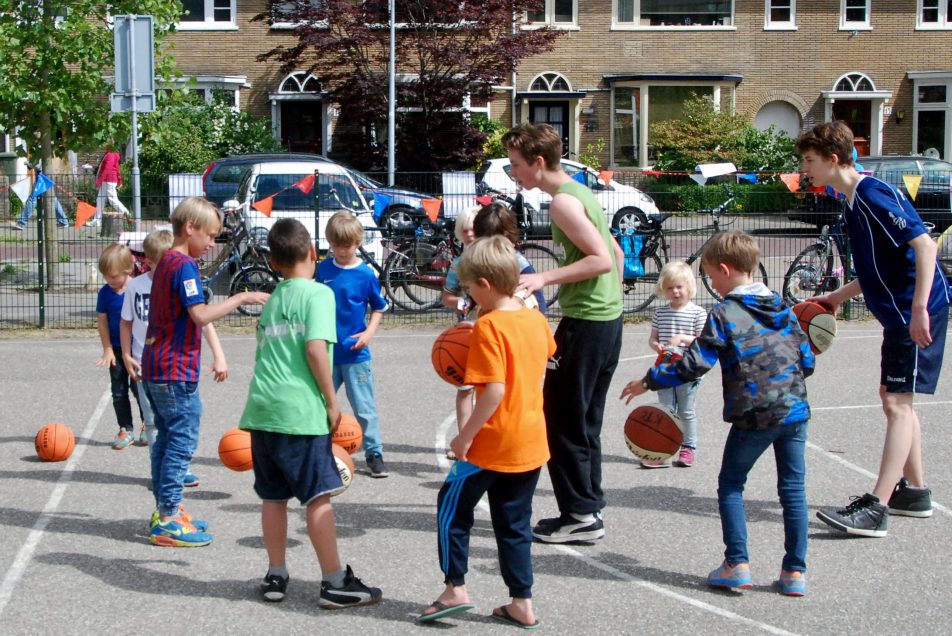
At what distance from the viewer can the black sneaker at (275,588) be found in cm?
524

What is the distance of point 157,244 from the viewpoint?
6766 millimetres

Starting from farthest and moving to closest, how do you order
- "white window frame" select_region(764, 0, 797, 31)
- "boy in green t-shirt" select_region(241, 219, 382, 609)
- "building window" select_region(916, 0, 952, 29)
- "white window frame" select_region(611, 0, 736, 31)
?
"building window" select_region(916, 0, 952, 29) < "white window frame" select_region(764, 0, 797, 31) < "white window frame" select_region(611, 0, 736, 31) < "boy in green t-shirt" select_region(241, 219, 382, 609)

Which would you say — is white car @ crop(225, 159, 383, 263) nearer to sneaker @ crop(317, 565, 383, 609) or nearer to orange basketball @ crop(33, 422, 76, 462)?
orange basketball @ crop(33, 422, 76, 462)

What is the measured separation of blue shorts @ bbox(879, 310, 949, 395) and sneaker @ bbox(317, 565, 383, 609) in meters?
2.91

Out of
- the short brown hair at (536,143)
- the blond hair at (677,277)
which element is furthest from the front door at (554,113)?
the short brown hair at (536,143)

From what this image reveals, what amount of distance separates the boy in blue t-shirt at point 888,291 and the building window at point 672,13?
101 ft

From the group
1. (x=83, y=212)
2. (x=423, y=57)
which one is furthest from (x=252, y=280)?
(x=423, y=57)

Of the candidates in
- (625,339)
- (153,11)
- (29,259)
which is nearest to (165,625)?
(625,339)

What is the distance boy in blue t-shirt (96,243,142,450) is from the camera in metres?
8.02

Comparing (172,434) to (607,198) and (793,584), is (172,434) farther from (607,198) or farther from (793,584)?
(607,198)

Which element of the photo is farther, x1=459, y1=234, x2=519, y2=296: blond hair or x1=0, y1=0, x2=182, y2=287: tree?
x1=0, y1=0, x2=182, y2=287: tree

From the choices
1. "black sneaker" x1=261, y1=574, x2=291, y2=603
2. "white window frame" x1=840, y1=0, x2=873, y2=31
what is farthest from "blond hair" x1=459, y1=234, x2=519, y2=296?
"white window frame" x1=840, y1=0, x2=873, y2=31

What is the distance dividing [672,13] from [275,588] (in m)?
33.6

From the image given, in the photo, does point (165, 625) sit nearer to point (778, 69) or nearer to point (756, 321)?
point (756, 321)
